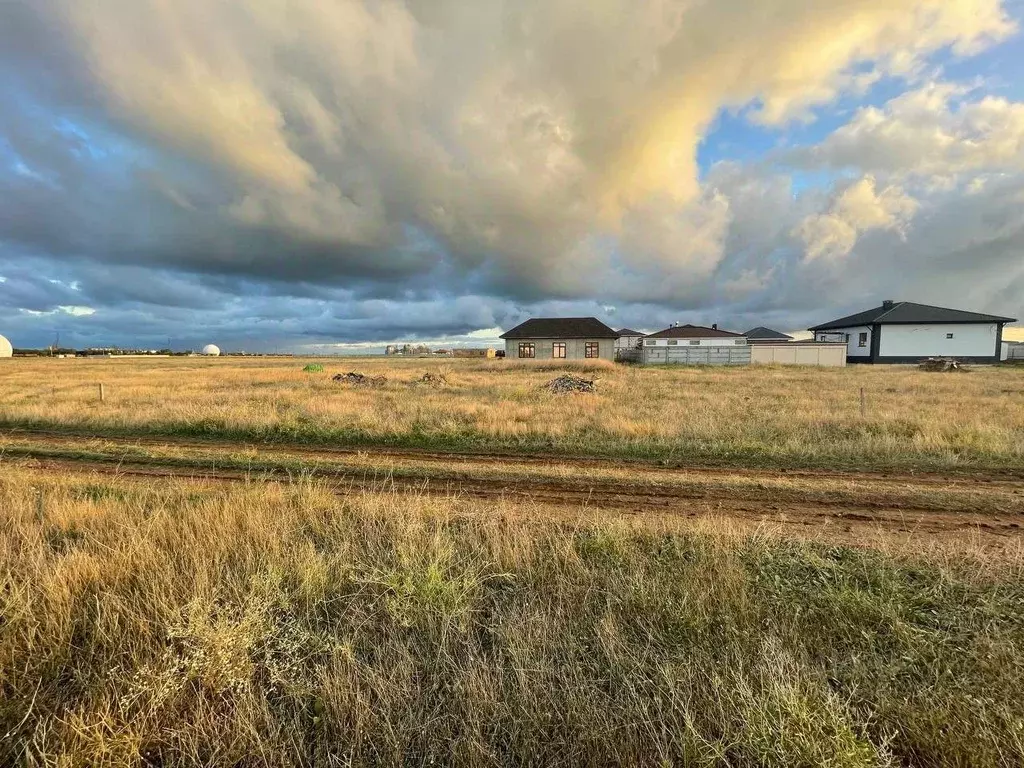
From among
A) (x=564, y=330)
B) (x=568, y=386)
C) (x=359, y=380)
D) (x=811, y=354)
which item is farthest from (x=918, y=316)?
(x=359, y=380)

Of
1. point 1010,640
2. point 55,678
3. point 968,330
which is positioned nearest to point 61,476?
point 55,678

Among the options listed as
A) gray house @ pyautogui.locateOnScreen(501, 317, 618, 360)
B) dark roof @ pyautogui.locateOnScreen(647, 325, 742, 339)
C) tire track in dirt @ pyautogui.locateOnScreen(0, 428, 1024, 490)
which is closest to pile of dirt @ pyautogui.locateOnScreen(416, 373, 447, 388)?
tire track in dirt @ pyautogui.locateOnScreen(0, 428, 1024, 490)

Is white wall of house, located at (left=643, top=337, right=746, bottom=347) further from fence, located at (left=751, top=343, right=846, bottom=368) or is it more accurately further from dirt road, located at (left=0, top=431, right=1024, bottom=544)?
dirt road, located at (left=0, top=431, right=1024, bottom=544)

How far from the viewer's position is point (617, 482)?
8633mm

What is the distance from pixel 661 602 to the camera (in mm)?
3641

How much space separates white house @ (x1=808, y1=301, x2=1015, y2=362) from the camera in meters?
52.9

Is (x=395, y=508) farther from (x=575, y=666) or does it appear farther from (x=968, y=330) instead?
(x=968, y=330)

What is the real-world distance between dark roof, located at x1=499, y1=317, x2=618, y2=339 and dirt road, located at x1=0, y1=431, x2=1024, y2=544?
48466 mm

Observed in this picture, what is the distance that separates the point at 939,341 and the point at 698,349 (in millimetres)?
27784

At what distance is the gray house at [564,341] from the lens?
58281 millimetres

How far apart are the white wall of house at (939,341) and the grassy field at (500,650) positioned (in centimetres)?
6415

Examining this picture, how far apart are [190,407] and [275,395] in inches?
170

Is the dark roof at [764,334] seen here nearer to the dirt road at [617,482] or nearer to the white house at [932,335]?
the white house at [932,335]

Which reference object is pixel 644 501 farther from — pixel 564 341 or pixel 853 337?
pixel 853 337
